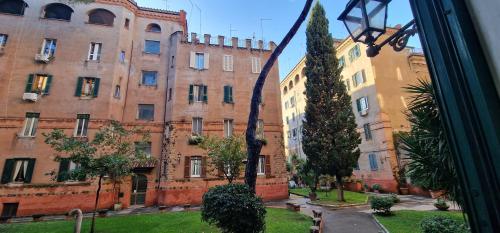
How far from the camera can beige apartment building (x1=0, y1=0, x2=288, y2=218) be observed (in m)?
19.6

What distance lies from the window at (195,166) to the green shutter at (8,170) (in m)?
13.6

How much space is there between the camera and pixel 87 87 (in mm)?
22188

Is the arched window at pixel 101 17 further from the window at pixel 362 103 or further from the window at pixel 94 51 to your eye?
the window at pixel 362 103

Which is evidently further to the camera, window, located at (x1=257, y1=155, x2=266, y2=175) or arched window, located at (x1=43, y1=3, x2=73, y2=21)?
arched window, located at (x1=43, y1=3, x2=73, y2=21)

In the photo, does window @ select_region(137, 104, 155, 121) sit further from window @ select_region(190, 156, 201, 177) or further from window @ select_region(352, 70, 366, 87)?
window @ select_region(352, 70, 366, 87)

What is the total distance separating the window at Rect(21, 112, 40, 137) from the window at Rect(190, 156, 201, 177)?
13155 mm

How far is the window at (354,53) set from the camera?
29.0 meters

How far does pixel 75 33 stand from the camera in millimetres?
23375

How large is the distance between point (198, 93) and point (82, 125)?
10438 mm

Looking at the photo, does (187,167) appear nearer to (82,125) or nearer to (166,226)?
(166,226)

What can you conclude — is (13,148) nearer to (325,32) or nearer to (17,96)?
(17,96)

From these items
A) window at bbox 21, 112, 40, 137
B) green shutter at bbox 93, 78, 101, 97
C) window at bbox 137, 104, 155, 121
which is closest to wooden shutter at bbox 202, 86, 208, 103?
window at bbox 137, 104, 155, 121

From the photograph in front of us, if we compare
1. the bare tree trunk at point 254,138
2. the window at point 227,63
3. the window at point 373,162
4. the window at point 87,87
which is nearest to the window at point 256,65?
the window at point 227,63

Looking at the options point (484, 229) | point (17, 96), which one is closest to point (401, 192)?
point (484, 229)
